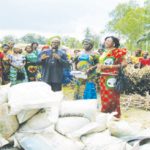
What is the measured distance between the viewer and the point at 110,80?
6.09 m

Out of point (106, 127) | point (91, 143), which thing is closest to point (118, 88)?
point (106, 127)

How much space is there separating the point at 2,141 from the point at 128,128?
3.96ft

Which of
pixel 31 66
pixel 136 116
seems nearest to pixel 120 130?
pixel 136 116

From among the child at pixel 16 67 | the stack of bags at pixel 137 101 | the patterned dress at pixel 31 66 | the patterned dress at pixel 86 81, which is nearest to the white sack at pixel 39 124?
the patterned dress at pixel 86 81

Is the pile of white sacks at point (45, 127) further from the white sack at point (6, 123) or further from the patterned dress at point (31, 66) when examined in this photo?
the patterned dress at point (31, 66)

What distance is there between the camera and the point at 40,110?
430 centimetres

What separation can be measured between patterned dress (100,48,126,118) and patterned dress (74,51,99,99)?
1.51 ft

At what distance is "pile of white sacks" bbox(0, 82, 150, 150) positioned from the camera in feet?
13.2

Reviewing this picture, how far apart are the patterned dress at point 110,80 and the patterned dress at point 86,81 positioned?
46 centimetres

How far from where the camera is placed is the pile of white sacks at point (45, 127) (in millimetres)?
4012

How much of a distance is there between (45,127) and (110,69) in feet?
6.88

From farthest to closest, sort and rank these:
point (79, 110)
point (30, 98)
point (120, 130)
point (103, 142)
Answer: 1. point (79, 110)
2. point (120, 130)
3. point (30, 98)
4. point (103, 142)

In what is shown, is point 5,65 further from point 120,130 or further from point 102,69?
point 120,130

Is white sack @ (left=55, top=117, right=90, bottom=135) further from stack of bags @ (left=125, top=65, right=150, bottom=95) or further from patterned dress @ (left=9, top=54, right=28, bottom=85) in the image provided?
stack of bags @ (left=125, top=65, right=150, bottom=95)
